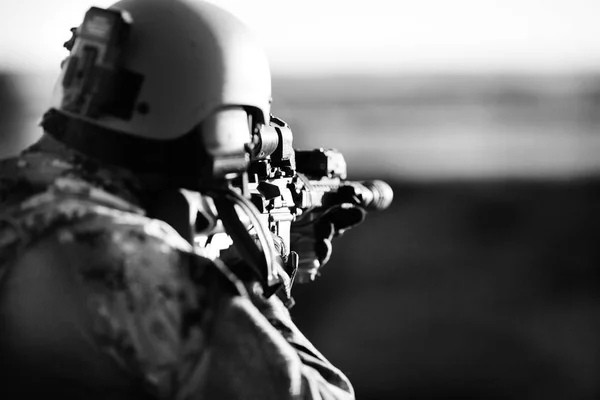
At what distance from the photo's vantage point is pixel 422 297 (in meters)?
10.1

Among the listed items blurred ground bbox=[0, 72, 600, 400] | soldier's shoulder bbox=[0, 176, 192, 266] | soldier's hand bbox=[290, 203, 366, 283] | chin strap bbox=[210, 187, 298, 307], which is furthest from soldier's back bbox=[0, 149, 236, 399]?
blurred ground bbox=[0, 72, 600, 400]

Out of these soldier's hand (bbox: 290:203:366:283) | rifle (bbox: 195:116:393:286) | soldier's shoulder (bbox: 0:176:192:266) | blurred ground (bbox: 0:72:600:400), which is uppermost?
soldier's shoulder (bbox: 0:176:192:266)

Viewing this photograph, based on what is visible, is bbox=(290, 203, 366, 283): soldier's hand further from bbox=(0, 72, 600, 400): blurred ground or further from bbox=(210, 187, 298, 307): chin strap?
bbox=(0, 72, 600, 400): blurred ground

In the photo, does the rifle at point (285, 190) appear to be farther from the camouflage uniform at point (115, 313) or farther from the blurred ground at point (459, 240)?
the blurred ground at point (459, 240)

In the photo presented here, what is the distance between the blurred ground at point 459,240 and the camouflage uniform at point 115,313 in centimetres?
748

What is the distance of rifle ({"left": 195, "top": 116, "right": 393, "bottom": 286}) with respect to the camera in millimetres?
2066

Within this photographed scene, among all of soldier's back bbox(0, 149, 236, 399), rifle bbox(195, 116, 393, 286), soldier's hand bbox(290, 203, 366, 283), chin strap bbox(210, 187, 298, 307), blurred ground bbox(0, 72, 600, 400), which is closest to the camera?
soldier's back bbox(0, 149, 236, 399)

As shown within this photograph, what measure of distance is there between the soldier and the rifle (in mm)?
135

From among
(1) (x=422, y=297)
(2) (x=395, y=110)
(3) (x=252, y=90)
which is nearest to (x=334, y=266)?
(1) (x=422, y=297)

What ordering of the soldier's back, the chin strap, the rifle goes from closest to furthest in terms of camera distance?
the soldier's back, the chin strap, the rifle

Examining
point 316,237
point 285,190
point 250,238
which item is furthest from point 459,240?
point 250,238

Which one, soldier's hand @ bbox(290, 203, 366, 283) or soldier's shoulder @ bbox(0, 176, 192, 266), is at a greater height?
soldier's shoulder @ bbox(0, 176, 192, 266)

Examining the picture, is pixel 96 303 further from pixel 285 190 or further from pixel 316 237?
pixel 316 237

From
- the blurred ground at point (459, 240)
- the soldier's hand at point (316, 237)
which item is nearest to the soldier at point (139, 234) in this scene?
the soldier's hand at point (316, 237)
